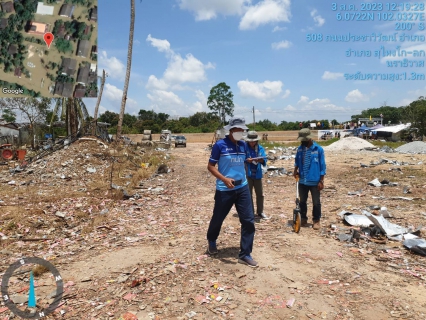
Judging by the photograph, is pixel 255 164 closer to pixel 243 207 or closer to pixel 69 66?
pixel 243 207

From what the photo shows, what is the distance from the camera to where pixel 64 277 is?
344 centimetres

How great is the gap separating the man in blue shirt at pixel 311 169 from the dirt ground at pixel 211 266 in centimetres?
51

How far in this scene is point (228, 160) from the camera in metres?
3.43

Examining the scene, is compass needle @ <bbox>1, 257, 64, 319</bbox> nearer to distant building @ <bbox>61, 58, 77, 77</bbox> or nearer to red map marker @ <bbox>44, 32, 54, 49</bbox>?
red map marker @ <bbox>44, 32, 54, 49</bbox>

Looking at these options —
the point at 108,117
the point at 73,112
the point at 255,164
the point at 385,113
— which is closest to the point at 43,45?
the point at 73,112

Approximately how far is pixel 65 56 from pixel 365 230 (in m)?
13.7

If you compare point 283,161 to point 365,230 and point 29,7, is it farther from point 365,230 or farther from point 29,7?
point 29,7

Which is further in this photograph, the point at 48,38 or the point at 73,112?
the point at 73,112

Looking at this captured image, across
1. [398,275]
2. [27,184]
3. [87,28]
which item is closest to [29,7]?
[87,28]

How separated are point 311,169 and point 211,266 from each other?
7.36 feet

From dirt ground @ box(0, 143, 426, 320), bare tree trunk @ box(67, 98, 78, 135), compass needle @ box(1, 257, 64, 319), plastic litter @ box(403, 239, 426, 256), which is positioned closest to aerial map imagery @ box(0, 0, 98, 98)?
bare tree trunk @ box(67, 98, 78, 135)

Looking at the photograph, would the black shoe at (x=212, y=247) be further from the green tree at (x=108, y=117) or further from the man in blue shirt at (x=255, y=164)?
the green tree at (x=108, y=117)

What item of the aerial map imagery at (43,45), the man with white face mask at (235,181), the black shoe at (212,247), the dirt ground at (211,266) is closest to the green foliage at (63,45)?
the aerial map imagery at (43,45)

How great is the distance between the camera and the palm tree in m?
17.7
